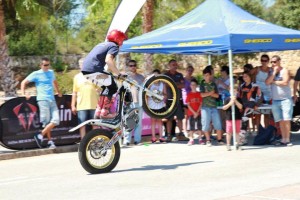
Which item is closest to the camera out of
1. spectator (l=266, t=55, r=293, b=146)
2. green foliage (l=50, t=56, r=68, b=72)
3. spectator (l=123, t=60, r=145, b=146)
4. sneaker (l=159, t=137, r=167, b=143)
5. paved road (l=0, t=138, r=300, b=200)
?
paved road (l=0, t=138, r=300, b=200)

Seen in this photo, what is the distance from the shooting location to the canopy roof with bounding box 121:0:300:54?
43.7 feet

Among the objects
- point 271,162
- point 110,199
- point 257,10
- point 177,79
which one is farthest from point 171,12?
point 110,199

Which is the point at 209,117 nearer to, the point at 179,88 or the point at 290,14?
the point at 179,88

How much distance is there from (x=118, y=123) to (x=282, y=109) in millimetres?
4352

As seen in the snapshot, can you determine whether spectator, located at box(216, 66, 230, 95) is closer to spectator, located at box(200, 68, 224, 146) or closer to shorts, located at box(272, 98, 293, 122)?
spectator, located at box(200, 68, 224, 146)

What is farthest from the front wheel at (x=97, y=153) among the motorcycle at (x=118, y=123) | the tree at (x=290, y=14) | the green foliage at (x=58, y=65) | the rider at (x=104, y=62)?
the green foliage at (x=58, y=65)

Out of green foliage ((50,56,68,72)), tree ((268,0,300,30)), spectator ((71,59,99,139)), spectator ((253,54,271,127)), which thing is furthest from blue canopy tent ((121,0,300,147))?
green foliage ((50,56,68,72))

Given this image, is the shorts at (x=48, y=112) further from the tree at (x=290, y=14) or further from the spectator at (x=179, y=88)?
the tree at (x=290, y=14)

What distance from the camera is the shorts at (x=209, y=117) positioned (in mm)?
14250

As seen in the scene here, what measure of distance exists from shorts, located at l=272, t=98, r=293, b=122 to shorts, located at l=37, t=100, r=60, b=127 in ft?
14.9

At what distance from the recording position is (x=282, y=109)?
45.6 feet

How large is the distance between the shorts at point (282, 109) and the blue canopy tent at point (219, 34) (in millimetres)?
1110

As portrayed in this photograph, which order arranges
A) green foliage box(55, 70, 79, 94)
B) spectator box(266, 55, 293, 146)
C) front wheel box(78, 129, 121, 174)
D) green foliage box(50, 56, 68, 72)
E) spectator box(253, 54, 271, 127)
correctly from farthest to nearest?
green foliage box(50, 56, 68, 72), green foliage box(55, 70, 79, 94), spectator box(253, 54, 271, 127), spectator box(266, 55, 293, 146), front wheel box(78, 129, 121, 174)

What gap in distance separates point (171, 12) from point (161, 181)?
37.3 m
